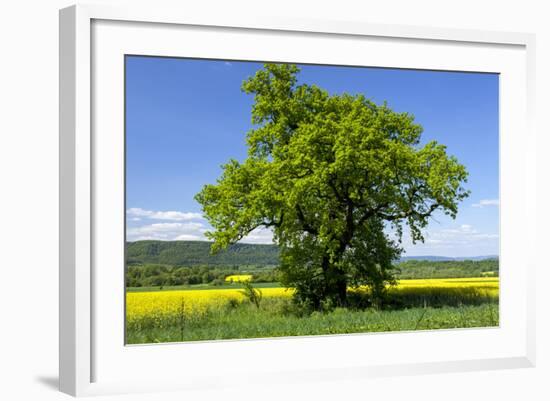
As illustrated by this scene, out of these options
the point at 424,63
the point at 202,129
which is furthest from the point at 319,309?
the point at 424,63

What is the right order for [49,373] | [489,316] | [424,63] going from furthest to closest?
[489,316]
[424,63]
[49,373]

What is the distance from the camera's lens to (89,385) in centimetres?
688

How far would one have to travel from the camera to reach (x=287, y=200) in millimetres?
8812

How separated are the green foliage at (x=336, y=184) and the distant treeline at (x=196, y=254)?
258 mm

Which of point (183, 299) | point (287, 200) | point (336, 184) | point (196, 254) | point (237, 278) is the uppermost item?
point (336, 184)

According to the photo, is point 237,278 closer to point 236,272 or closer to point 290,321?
point 236,272

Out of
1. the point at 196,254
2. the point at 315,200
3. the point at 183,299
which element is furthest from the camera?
the point at 315,200

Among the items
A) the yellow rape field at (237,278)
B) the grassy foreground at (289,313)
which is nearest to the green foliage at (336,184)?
the grassy foreground at (289,313)

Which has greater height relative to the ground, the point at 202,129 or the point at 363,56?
the point at 363,56

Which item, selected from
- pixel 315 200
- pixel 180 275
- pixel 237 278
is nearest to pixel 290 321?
pixel 237 278

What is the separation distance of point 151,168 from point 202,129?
83 cm

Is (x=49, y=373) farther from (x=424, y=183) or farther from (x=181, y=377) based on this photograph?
(x=424, y=183)

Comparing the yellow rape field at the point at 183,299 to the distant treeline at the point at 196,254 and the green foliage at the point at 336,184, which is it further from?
the green foliage at the point at 336,184

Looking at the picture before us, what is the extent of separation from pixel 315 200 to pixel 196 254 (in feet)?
5.84
